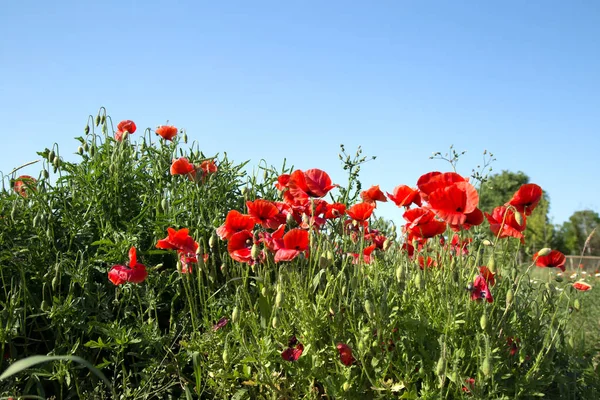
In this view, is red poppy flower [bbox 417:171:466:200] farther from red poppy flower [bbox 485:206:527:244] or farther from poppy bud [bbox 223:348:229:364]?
poppy bud [bbox 223:348:229:364]

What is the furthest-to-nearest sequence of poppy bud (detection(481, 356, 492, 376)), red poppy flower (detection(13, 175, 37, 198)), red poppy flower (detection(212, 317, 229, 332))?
1. red poppy flower (detection(13, 175, 37, 198))
2. red poppy flower (detection(212, 317, 229, 332))
3. poppy bud (detection(481, 356, 492, 376))

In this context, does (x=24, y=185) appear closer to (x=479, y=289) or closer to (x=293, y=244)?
(x=293, y=244)

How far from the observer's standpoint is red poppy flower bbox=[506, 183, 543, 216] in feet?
7.91

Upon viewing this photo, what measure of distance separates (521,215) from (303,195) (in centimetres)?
92

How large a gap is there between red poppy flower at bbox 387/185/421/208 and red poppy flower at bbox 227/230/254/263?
647mm

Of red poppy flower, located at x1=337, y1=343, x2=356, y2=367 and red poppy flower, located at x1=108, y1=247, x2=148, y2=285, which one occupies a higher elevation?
red poppy flower, located at x1=108, y1=247, x2=148, y2=285

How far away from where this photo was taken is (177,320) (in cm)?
303

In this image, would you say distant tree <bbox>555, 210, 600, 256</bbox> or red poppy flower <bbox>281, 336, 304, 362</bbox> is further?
distant tree <bbox>555, 210, 600, 256</bbox>

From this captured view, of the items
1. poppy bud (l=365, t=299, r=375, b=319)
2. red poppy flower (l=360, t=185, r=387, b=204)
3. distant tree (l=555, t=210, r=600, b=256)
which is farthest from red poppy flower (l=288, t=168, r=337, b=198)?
distant tree (l=555, t=210, r=600, b=256)

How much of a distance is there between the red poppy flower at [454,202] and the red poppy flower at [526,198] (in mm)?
294

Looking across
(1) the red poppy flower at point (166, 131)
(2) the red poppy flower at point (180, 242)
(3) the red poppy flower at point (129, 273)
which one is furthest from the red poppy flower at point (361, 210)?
(1) the red poppy flower at point (166, 131)

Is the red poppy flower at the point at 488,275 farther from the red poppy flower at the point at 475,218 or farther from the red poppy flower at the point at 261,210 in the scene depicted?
the red poppy flower at the point at 261,210

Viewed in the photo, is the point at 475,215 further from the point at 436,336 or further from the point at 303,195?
the point at 303,195

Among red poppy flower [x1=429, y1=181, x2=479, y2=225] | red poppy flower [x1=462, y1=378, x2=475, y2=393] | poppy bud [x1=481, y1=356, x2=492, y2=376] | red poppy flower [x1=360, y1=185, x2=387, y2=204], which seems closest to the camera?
poppy bud [x1=481, y1=356, x2=492, y2=376]
